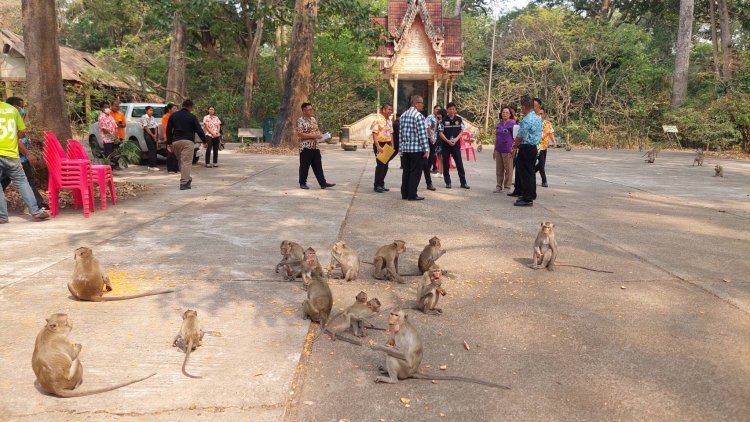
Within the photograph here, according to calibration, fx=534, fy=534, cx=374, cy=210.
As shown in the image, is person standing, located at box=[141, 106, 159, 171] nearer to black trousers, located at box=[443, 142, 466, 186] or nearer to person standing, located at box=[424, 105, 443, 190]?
person standing, located at box=[424, 105, 443, 190]

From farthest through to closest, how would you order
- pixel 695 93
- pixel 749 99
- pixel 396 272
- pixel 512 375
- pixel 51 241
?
pixel 695 93 < pixel 749 99 < pixel 51 241 < pixel 396 272 < pixel 512 375

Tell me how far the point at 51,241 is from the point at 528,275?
560cm

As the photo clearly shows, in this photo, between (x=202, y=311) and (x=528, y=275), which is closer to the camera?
(x=202, y=311)

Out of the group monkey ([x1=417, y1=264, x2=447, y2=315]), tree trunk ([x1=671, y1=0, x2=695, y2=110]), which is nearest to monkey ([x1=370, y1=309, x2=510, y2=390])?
monkey ([x1=417, y1=264, x2=447, y2=315])

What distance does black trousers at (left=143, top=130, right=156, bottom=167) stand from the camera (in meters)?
14.3

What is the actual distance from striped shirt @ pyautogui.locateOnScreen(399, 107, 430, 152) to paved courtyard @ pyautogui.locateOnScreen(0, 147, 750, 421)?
3.94ft

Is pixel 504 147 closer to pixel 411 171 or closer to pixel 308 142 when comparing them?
pixel 411 171

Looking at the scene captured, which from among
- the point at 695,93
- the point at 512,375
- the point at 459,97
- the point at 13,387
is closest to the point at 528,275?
the point at 512,375

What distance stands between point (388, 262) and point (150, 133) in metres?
11.0

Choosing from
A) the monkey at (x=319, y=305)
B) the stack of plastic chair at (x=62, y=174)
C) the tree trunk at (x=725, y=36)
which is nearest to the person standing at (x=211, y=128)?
the stack of plastic chair at (x=62, y=174)

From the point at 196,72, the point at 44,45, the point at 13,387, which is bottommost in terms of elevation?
the point at 13,387

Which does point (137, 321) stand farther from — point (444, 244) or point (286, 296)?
point (444, 244)

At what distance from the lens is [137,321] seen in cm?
405

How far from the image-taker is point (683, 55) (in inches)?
1088
